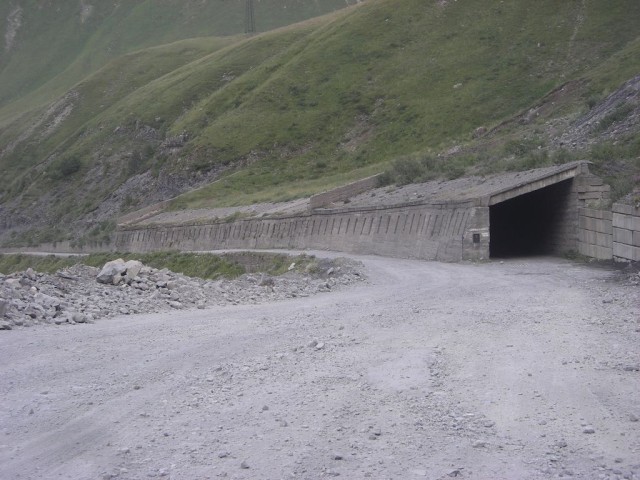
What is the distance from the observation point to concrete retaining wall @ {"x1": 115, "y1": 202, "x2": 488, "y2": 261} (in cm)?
3394

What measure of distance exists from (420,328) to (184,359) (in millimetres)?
4697

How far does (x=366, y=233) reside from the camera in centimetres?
4228

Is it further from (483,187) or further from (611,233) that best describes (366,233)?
(611,233)

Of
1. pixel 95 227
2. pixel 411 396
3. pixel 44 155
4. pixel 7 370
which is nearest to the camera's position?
pixel 411 396

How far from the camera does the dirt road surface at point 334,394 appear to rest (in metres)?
9.24

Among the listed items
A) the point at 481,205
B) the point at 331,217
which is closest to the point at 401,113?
the point at 331,217

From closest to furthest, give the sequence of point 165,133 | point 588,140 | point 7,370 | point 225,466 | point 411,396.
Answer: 1. point 225,466
2. point 411,396
3. point 7,370
4. point 588,140
5. point 165,133

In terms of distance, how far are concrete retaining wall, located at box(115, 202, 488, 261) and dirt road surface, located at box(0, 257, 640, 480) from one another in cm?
1386

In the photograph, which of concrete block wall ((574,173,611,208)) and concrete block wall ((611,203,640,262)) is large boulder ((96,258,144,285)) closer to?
concrete block wall ((611,203,640,262))

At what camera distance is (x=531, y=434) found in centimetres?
988

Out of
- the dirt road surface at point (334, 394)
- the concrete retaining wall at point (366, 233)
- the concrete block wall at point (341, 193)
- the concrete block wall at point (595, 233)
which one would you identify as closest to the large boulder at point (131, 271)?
the dirt road surface at point (334, 394)

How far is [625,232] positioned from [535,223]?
12.0 metres

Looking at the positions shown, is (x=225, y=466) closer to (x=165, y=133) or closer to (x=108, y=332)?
(x=108, y=332)

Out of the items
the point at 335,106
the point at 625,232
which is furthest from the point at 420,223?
the point at 335,106
